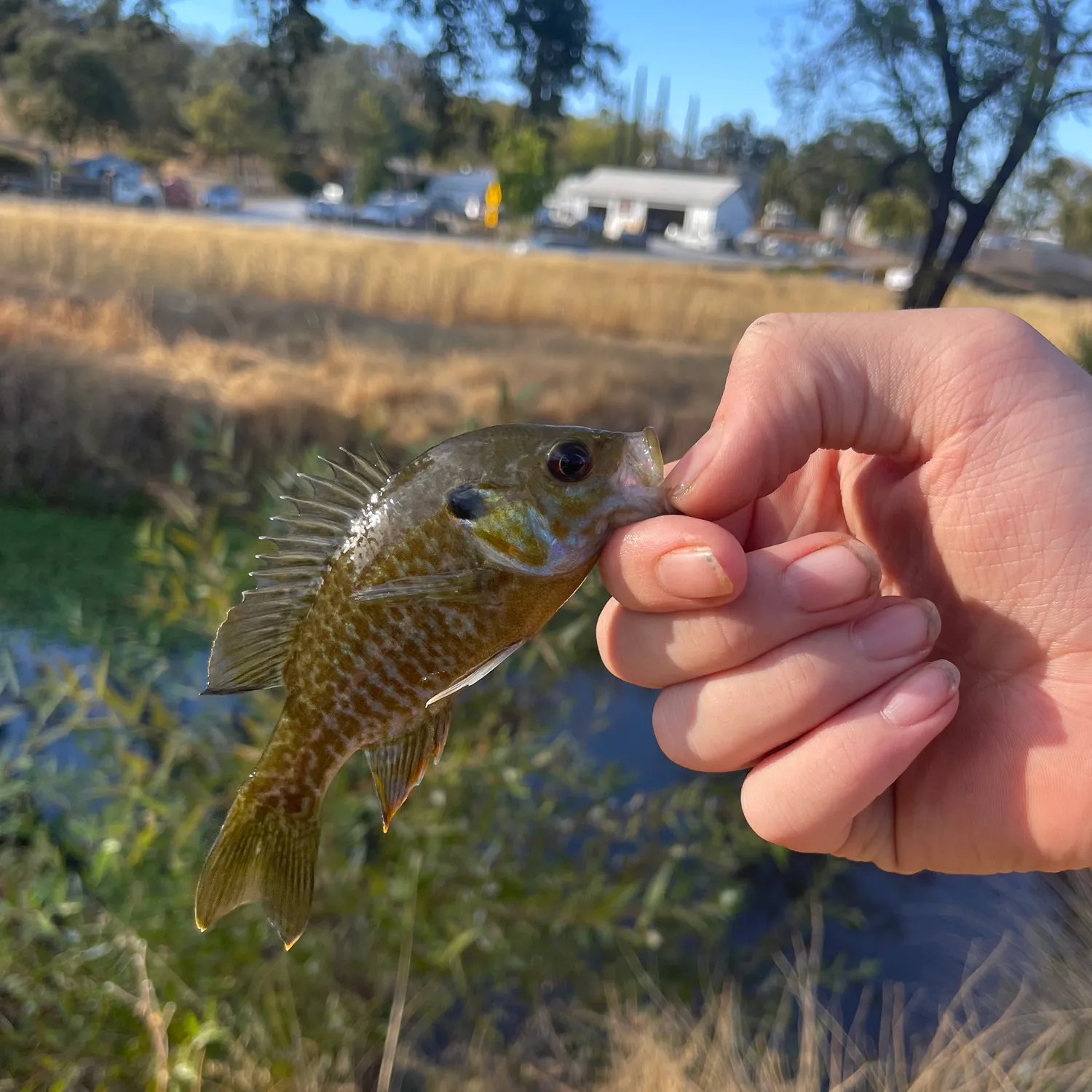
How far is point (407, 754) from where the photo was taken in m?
1.11

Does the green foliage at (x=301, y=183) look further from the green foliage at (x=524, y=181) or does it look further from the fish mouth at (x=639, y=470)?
the fish mouth at (x=639, y=470)

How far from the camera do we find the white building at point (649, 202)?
138 feet

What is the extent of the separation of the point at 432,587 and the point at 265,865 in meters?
0.46

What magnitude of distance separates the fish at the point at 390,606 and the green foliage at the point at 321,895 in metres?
1.53

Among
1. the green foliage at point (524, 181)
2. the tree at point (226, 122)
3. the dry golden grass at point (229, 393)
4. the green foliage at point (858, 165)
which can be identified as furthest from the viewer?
the green foliage at point (524, 181)

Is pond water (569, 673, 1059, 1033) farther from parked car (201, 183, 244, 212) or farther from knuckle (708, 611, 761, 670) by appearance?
parked car (201, 183, 244, 212)

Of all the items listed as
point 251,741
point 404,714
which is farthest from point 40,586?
point 404,714

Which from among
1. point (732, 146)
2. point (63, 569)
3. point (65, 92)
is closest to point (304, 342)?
point (65, 92)

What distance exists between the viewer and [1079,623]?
1.40 metres

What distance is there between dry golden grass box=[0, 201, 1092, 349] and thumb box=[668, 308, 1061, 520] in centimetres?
820

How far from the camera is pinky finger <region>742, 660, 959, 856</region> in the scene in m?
1.26

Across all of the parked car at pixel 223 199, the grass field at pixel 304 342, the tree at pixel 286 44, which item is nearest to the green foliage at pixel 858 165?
the grass field at pixel 304 342

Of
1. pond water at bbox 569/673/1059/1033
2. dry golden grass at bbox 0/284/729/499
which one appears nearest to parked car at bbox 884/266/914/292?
dry golden grass at bbox 0/284/729/499

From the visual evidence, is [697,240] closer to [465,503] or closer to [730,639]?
[730,639]
